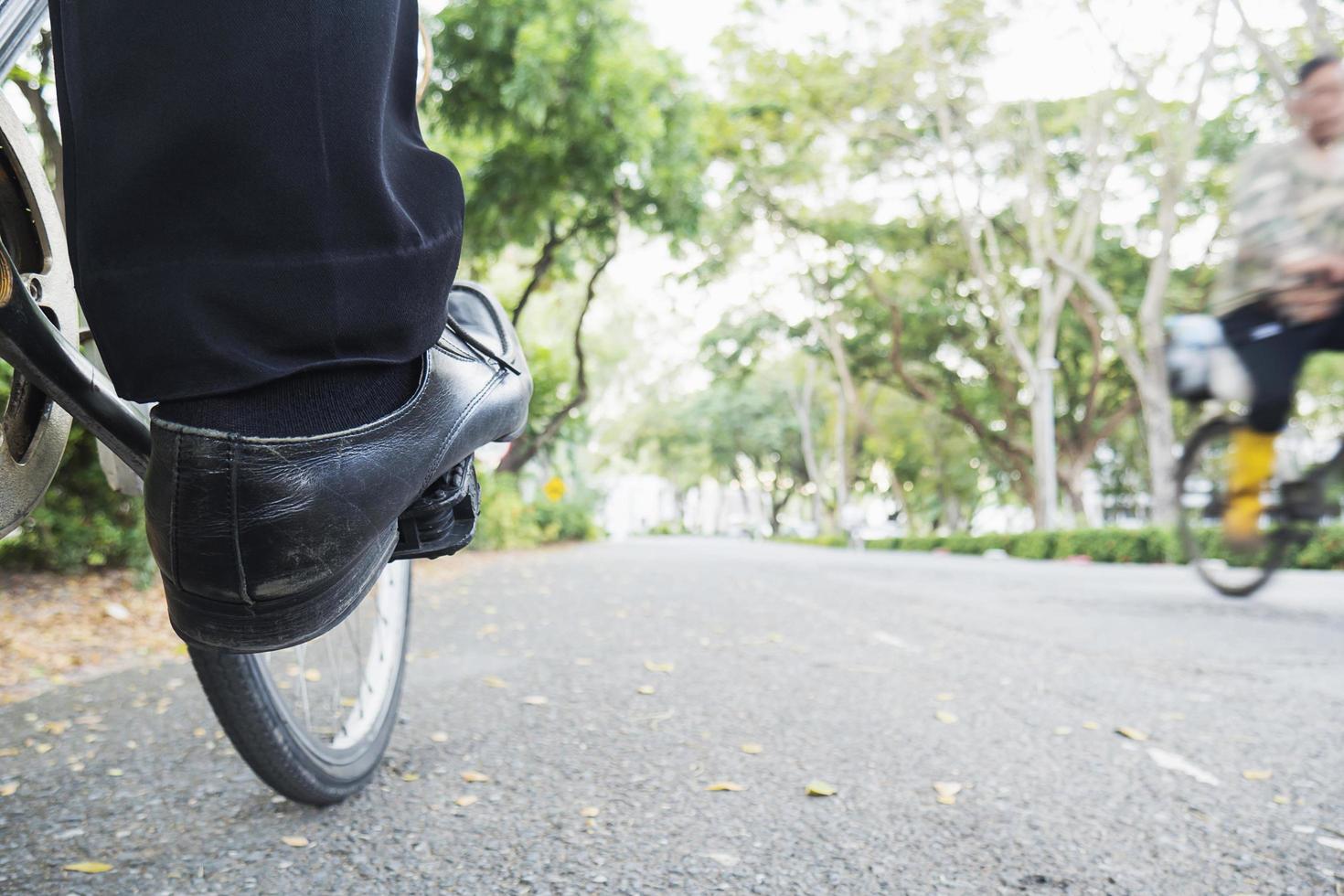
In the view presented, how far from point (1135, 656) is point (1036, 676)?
2.72ft

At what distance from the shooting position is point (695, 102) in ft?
34.6

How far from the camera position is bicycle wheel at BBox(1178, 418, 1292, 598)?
4426 millimetres

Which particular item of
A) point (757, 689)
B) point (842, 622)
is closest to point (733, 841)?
point (757, 689)

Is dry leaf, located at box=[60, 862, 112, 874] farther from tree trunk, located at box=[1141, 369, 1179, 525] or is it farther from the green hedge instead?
tree trunk, located at box=[1141, 369, 1179, 525]

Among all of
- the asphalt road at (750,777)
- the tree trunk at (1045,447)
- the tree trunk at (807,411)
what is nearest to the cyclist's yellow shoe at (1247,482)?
the asphalt road at (750,777)

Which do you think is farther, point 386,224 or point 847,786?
point 847,786

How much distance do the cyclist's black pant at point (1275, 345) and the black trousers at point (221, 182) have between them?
3872 mm

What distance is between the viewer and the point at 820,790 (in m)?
1.91

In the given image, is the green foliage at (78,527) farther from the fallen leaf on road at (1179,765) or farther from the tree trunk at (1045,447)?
the tree trunk at (1045,447)

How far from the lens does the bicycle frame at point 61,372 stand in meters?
0.94

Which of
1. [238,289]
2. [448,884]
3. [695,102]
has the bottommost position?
[448,884]

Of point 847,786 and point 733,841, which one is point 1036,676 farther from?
point 733,841

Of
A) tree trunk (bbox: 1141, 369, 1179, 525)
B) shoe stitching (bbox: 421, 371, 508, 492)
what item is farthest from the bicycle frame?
tree trunk (bbox: 1141, 369, 1179, 525)

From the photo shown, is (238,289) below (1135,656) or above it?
above
